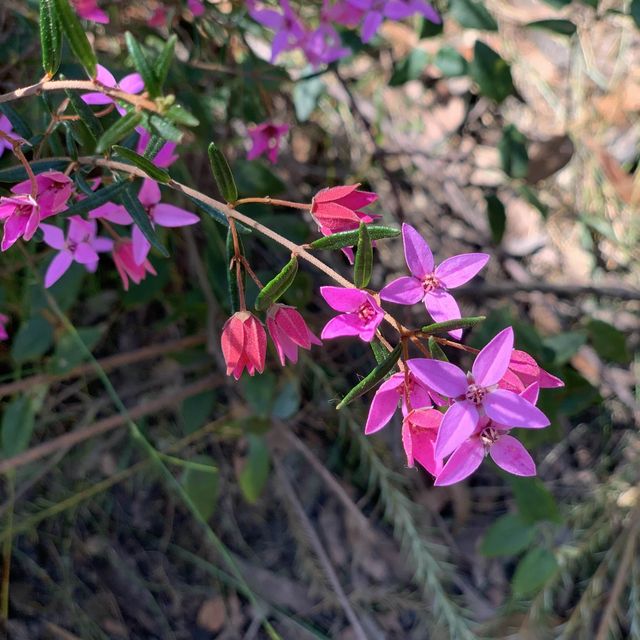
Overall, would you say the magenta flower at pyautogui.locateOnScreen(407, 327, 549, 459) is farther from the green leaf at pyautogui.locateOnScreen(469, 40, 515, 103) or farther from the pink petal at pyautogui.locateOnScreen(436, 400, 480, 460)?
the green leaf at pyautogui.locateOnScreen(469, 40, 515, 103)

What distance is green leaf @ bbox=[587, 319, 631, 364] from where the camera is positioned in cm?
113

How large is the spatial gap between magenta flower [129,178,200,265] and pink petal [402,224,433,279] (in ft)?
0.77

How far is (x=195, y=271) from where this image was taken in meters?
1.31

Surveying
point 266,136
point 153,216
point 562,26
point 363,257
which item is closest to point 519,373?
point 363,257

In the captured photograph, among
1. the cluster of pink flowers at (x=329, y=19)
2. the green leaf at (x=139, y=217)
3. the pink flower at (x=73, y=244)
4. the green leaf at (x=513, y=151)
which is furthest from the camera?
the green leaf at (x=513, y=151)

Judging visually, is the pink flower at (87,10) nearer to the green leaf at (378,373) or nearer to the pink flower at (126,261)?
the pink flower at (126,261)

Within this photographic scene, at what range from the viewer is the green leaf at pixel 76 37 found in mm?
549

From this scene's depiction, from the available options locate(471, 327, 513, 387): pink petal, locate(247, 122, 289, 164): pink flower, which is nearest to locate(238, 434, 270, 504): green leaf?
locate(247, 122, 289, 164): pink flower

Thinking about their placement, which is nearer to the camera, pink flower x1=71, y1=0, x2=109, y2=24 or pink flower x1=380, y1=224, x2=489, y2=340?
pink flower x1=380, y1=224, x2=489, y2=340

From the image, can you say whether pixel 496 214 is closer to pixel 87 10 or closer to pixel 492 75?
pixel 492 75

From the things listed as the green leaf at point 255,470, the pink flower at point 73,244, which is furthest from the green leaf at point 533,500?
the pink flower at point 73,244

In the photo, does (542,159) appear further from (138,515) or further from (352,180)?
(138,515)

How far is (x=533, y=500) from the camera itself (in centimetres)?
113

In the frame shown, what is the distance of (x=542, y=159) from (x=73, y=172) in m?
0.84
